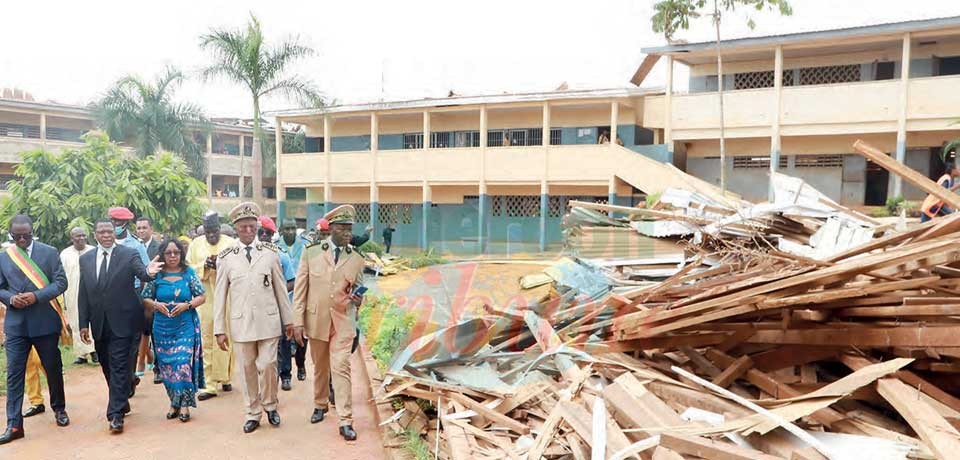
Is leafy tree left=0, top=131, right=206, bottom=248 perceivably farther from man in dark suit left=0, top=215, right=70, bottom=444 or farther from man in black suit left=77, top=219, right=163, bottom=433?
man in black suit left=77, top=219, right=163, bottom=433

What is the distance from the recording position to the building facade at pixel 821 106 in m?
17.0

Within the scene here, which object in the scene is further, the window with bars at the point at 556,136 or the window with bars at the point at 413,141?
the window with bars at the point at 413,141

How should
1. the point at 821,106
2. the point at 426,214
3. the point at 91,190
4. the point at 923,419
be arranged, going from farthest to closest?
the point at 426,214, the point at 821,106, the point at 91,190, the point at 923,419

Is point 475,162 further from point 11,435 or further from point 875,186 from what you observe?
point 11,435

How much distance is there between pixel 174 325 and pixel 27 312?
109 cm

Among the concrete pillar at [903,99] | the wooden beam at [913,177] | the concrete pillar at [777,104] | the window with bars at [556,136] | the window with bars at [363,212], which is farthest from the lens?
the window with bars at [363,212]

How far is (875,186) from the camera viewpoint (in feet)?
64.7

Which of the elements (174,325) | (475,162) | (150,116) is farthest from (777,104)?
(150,116)

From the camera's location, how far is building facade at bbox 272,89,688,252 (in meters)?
20.8

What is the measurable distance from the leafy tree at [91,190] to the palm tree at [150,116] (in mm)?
12232

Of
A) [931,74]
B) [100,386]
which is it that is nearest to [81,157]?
[100,386]

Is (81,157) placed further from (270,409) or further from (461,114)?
(461,114)

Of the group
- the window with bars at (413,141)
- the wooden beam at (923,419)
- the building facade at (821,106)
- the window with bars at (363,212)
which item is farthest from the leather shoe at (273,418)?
the window with bars at (363,212)

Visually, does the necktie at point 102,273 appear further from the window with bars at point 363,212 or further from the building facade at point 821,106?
the window with bars at point 363,212
